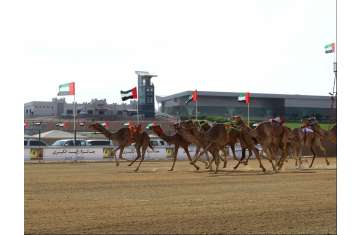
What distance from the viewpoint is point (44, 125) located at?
67.8 metres

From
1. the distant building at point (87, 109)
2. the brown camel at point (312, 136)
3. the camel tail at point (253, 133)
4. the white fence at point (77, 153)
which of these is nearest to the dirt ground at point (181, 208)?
the camel tail at point (253, 133)

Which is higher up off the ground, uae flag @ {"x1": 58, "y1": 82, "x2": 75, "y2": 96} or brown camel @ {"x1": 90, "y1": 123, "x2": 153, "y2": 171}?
uae flag @ {"x1": 58, "y1": 82, "x2": 75, "y2": 96}

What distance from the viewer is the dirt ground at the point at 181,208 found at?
9867 millimetres

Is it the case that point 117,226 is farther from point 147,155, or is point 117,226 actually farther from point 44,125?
point 44,125

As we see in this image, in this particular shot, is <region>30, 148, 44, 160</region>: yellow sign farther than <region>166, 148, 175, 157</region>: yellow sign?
No

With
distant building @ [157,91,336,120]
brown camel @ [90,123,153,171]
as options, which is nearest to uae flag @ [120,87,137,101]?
brown camel @ [90,123,153,171]

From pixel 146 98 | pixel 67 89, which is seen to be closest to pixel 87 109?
pixel 146 98

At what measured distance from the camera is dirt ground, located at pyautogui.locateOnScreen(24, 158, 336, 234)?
9.87 metres

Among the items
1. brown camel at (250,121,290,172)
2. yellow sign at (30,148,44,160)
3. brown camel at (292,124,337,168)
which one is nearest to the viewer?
brown camel at (250,121,290,172)

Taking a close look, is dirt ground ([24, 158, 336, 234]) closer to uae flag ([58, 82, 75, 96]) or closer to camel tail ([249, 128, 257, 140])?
camel tail ([249, 128, 257, 140])

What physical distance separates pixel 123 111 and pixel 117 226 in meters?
76.0

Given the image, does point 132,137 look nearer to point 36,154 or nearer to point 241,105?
point 36,154
